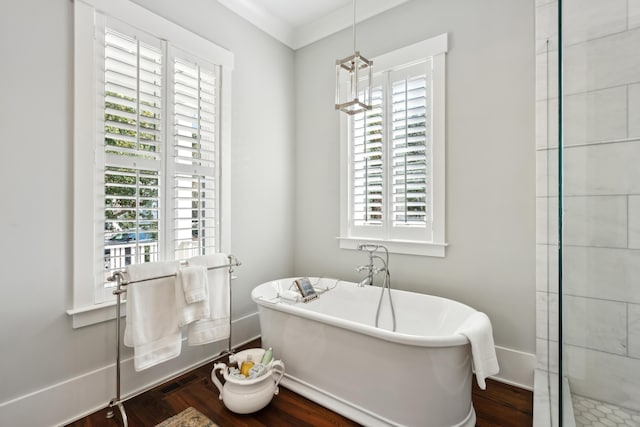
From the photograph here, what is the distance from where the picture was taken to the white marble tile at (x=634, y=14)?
83 centimetres

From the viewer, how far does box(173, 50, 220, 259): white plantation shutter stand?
2211 mm

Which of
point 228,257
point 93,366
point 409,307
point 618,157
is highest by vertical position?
point 618,157

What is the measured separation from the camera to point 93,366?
183 cm

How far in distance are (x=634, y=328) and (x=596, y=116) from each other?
0.61m

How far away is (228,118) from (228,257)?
3.77 ft

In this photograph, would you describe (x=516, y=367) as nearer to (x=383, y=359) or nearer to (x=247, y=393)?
(x=383, y=359)

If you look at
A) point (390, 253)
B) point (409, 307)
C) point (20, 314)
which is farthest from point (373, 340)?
point (20, 314)

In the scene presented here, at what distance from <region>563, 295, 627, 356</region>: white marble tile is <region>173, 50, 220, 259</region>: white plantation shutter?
2188mm

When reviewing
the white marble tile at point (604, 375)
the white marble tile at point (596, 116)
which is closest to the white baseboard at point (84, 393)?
the white marble tile at point (604, 375)

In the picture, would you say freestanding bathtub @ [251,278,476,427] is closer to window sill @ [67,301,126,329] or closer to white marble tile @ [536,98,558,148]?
window sill @ [67,301,126,329]

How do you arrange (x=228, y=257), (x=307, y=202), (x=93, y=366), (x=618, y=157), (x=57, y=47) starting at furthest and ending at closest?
(x=307, y=202), (x=228, y=257), (x=93, y=366), (x=57, y=47), (x=618, y=157)

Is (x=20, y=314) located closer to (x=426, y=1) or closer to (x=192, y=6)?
(x=192, y=6)

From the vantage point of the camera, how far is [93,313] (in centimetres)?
181

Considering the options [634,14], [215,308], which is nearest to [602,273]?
[634,14]
